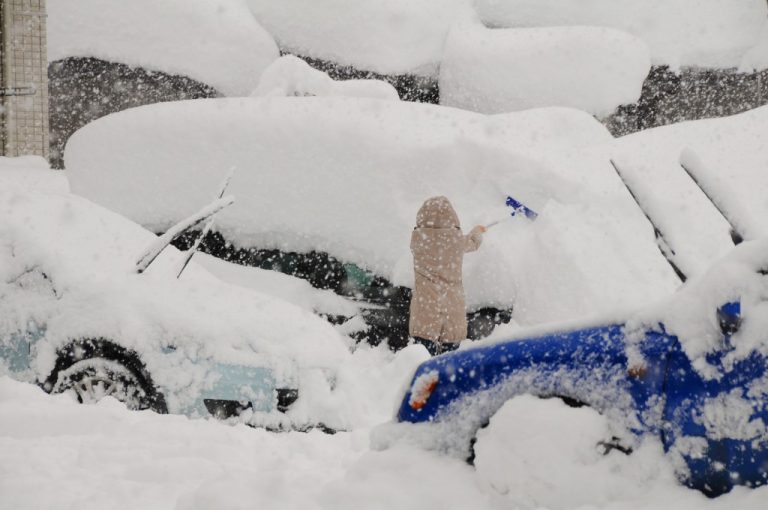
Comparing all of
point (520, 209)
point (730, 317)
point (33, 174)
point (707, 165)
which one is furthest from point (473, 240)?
point (33, 174)

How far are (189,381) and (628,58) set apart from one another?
8.60 metres

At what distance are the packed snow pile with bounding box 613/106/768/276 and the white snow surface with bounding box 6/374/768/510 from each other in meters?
3.94

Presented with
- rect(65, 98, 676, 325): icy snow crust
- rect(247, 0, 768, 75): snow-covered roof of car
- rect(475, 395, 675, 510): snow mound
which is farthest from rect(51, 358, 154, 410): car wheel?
rect(247, 0, 768, 75): snow-covered roof of car

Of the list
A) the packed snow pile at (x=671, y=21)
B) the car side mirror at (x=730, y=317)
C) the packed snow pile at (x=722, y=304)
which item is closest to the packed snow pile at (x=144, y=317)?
the packed snow pile at (x=722, y=304)

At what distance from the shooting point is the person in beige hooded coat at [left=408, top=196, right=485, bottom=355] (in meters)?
5.66

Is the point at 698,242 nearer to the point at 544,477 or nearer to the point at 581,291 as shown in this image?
the point at 581,291

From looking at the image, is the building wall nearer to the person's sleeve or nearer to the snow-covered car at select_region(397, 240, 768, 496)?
the person's sleeve

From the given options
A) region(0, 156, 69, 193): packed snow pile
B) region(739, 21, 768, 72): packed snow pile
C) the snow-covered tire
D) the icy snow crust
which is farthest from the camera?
region(739, 21, 768, 72): packed snow pile

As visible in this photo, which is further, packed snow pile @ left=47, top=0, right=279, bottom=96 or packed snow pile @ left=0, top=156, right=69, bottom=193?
packed snow pile @ left=47, top=0, right=279, bottom=96

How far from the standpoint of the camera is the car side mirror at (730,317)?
1932 millimetres

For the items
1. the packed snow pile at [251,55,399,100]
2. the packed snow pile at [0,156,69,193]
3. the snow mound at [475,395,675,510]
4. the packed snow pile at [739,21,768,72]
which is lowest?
the packed snow pile at [0,156,69,193]

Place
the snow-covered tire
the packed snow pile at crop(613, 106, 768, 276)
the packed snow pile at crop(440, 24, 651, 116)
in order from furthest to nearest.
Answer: the packed snow pile at crop(440, 24, 651, 116)
the packed snow pile at crop(613, 106, 768, 276)
the snow-covered tire

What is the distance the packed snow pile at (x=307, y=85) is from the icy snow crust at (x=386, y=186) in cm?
159

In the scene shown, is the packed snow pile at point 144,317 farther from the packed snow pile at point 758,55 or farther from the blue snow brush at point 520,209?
the packed snow pile at point 758,55
